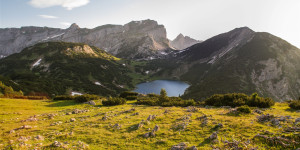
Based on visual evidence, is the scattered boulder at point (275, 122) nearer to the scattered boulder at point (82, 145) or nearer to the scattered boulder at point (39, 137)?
the scattered boulder at point (82, 145)

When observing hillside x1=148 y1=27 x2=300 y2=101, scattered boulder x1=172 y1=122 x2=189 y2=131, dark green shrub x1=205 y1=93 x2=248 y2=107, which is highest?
hillside x1=148 y1=27 x2=300 y2=101

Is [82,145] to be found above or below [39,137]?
below

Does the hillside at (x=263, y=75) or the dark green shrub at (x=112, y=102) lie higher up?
the hillside at (x=263, y=75)

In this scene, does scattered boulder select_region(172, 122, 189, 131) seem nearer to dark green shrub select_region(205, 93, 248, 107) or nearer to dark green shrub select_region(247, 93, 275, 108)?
dark green shrub select_region(205, 93, 248, 107)

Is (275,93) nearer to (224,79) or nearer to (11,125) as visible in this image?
(224,79)

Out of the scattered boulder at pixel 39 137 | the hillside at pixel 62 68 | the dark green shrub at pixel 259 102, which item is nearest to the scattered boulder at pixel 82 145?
the scattered boulder at pixel 39 137

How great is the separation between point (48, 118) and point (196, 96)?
4193 inches

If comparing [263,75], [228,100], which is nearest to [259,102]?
[228,100]

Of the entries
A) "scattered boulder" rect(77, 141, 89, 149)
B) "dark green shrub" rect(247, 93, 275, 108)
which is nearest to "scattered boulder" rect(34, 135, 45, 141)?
"scattered boulder" rect(77, 141, 89, 149)

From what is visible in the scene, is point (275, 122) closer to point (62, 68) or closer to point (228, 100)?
point (228, 100)

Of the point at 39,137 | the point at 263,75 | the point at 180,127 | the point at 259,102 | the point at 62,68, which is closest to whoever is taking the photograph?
the point at 39,137

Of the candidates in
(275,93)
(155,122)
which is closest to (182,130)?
(155,122)

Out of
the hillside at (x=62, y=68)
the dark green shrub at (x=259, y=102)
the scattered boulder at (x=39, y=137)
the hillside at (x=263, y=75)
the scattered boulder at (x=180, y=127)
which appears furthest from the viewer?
the hillside at (x=62, y=68)

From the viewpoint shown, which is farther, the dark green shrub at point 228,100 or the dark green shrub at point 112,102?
the dark green shrub at point 112,102
